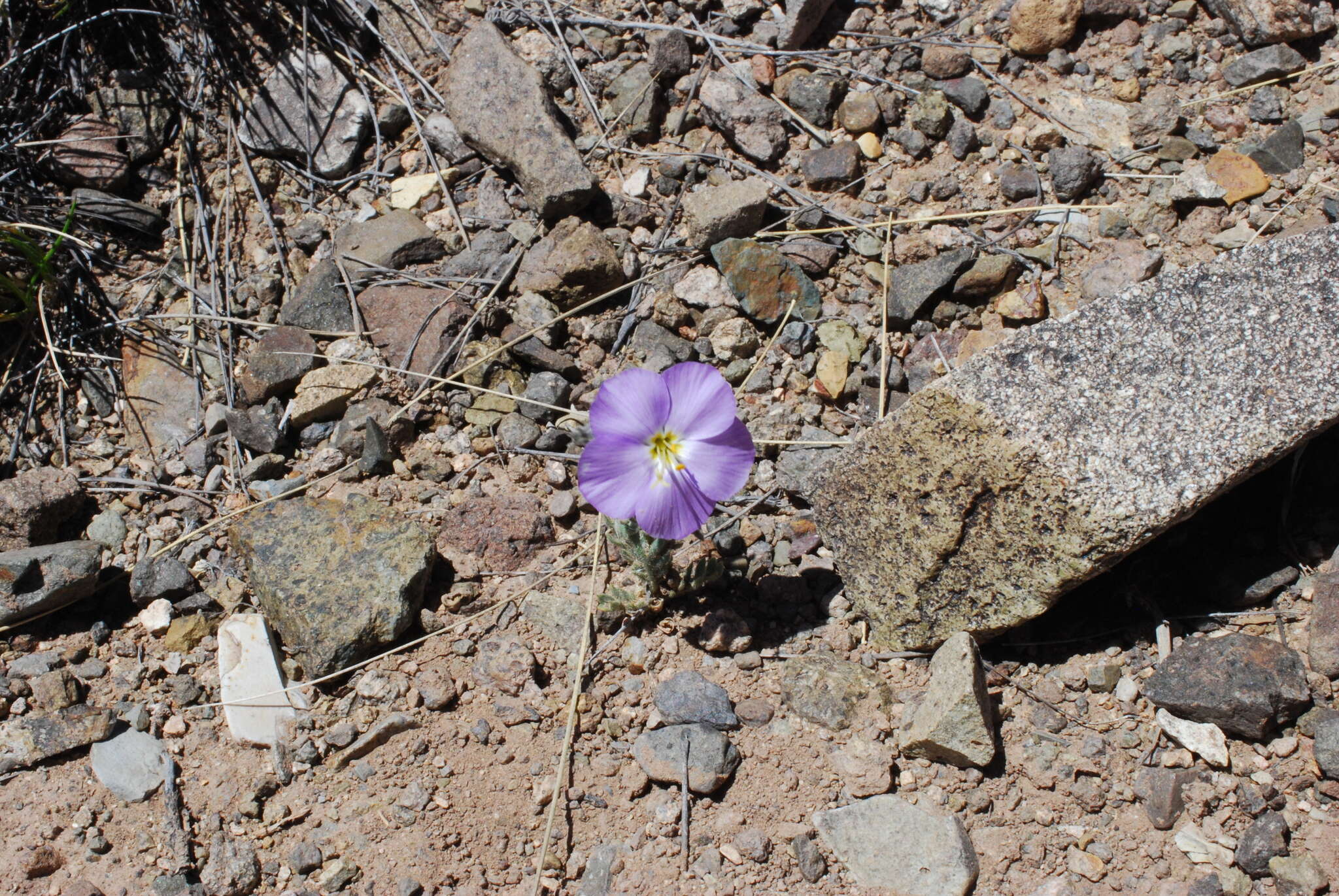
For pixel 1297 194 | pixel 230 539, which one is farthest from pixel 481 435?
pixel 1297 194

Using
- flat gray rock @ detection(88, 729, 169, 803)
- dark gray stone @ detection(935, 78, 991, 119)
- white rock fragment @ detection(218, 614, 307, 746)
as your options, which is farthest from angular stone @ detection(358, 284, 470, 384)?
dark gray stone @ detection(935, 78, 991, 119)

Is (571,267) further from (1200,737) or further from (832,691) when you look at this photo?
(1200,737)

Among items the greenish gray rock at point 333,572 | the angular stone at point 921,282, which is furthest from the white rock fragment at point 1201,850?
the greenish gray rock at point 333,572

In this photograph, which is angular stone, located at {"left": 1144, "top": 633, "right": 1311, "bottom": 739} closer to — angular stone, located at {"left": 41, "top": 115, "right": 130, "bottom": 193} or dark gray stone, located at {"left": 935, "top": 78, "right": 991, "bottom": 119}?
dark gray stone, located at {"left": 935, "top": 78, "right": 991, "bottom": 119}

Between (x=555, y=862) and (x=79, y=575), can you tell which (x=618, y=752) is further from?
(x=79, y=575)

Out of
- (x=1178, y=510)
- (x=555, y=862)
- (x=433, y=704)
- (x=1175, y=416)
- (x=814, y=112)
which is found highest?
(x=814, y=112)

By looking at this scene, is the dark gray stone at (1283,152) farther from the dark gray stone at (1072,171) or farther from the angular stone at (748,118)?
the angular stone at (748,118)
